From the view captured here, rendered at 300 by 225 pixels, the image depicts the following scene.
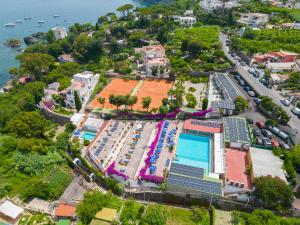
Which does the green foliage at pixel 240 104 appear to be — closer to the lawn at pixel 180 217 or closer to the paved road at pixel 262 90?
the paved road at pixel 262 90

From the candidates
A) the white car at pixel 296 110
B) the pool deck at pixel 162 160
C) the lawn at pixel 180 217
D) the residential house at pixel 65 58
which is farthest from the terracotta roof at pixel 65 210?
the residential house at pixel 65 58

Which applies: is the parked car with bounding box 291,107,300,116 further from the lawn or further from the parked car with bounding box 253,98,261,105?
the lawn

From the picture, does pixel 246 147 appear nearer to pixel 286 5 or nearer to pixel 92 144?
pixel 92 144

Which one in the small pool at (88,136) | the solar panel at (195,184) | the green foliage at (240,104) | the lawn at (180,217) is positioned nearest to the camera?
the lawn at (180,217)

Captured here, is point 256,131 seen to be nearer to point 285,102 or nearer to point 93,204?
point 285,102

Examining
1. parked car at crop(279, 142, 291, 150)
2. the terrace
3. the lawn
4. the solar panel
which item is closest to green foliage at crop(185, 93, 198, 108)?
the terrace

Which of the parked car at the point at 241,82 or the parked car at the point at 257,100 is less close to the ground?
the parked car at the point at 241,82
